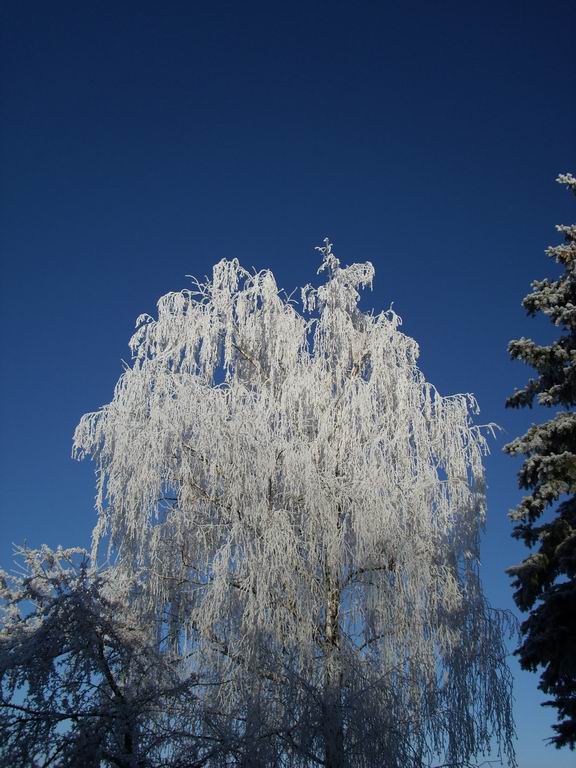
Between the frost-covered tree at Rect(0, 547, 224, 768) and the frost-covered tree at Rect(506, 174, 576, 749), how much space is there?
4.16 metres

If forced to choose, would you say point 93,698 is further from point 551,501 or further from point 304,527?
point 551,501

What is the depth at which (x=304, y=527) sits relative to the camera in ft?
29.3

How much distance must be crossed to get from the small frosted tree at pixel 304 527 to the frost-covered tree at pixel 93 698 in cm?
52

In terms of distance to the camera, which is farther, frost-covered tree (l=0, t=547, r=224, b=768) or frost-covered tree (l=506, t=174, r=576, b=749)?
frost-covered tree (l=506, t=174, r=576, b=749)

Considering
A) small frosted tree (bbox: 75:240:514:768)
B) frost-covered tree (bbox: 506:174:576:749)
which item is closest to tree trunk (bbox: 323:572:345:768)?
small frosted tree (bbox: 75:240:514:768)

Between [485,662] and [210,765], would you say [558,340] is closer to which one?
[485,662]

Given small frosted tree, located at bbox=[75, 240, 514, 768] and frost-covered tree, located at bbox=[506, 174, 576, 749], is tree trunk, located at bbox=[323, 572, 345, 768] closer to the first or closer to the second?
small frosted tree, located at bbox=[75, 240, 514, 768]

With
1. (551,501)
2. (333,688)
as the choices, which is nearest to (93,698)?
(333,688)

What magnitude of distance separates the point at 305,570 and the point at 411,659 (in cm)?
155

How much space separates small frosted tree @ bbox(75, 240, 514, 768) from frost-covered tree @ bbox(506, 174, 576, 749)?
1.77 feet

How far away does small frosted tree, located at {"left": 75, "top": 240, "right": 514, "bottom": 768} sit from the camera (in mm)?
7754

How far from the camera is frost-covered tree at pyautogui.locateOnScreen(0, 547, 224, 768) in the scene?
636cm

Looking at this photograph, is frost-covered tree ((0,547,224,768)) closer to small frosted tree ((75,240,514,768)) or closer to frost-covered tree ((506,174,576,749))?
small frosted tree ((75,240,514,768))

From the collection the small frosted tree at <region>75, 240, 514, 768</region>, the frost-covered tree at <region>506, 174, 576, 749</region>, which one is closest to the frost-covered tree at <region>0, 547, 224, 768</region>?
the small frosted tree at <region>75, 240, 514, 768</region>
